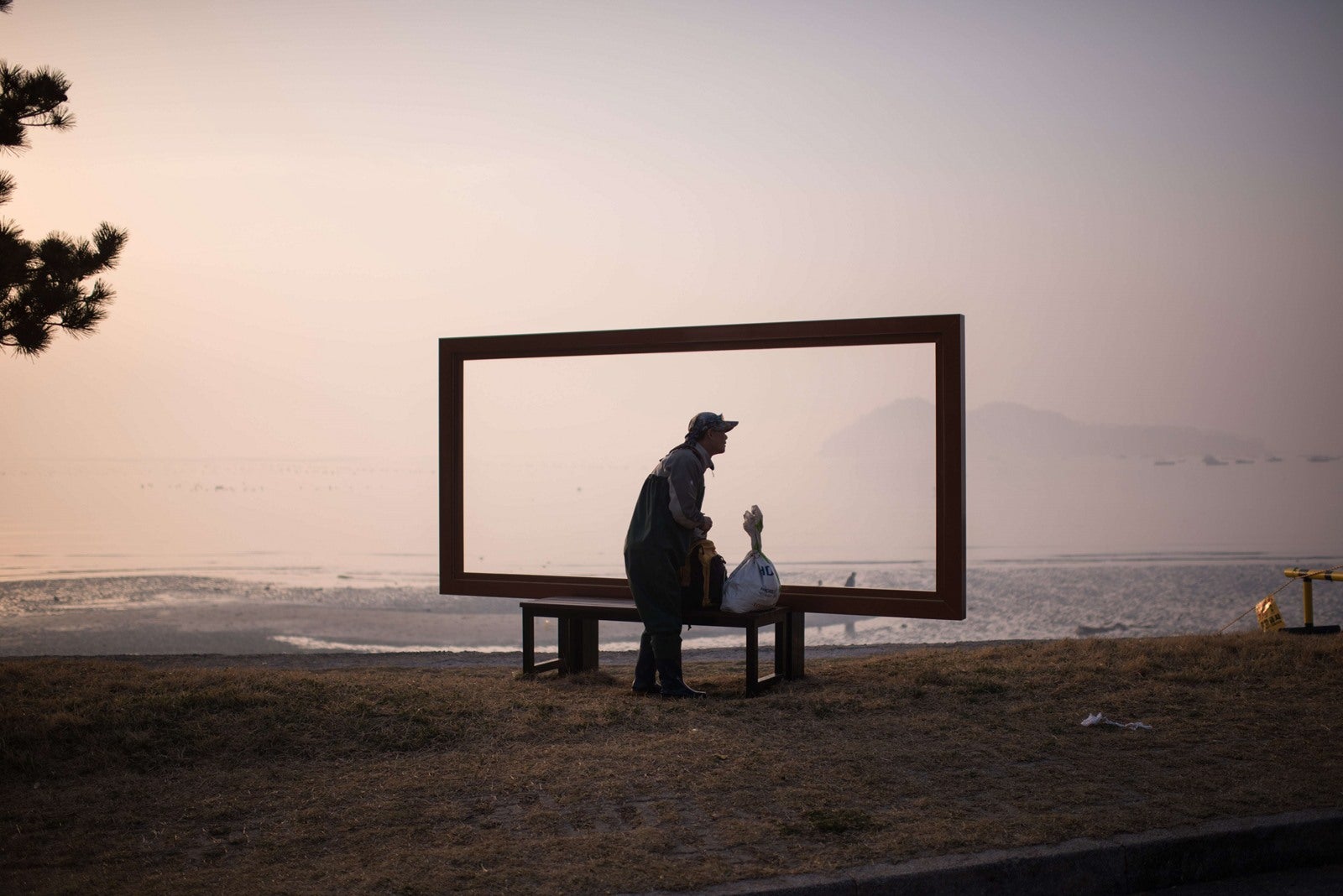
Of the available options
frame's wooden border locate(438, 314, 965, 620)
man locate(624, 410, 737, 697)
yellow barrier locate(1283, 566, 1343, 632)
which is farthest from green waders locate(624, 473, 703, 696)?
yellow barrier locate(1283, 566, 1343, 632)

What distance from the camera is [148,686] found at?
645 centimetres

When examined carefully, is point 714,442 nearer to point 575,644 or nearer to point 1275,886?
point 575,644

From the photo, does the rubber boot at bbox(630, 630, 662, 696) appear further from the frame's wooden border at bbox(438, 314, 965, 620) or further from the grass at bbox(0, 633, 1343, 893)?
the frame's wooden border at bbox(438, 314, 965, 620)

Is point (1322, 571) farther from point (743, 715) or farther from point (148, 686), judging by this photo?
point (148, 686)

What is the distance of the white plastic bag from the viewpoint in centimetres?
716

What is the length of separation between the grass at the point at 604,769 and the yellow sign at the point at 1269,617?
7.52 feet

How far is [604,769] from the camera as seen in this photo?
5.05m

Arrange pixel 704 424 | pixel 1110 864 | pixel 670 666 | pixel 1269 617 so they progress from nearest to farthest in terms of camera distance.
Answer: pixel 1110 864 < pixel 670 666 < pixel 704 424 < pixel 1269 617

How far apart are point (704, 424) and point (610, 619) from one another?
1.66m

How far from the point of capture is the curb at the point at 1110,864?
363 cm

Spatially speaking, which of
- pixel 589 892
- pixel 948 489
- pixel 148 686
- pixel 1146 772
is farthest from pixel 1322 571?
pixel 148 686

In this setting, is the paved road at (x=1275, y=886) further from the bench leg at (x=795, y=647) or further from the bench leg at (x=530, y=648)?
the bench leg at (x=530, y=648)

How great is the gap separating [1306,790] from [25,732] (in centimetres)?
595

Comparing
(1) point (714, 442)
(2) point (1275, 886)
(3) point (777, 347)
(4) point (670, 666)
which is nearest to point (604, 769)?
(4) point (670, 666)
